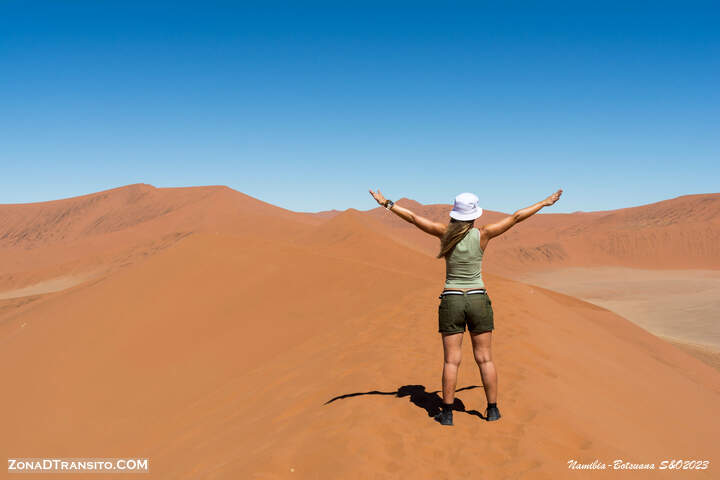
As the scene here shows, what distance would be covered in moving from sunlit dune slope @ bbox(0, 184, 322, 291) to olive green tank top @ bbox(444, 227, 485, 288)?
35.3 metres

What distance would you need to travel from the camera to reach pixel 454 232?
11.4ft

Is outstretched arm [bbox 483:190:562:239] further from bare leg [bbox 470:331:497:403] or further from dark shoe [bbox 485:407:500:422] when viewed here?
dark shoe [bbox 485:407:500:422]

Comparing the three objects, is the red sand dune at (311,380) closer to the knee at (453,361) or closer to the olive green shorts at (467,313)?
the knee at (453,361)

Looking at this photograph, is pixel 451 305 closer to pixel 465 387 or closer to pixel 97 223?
pixel 465 387

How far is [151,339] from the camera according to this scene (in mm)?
9195

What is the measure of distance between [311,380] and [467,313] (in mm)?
3113

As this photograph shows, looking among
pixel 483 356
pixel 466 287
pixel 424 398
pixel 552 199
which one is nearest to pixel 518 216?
pixel 552 199

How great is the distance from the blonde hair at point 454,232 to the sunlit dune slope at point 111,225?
1389 inches

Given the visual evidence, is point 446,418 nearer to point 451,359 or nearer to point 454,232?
point 451,359

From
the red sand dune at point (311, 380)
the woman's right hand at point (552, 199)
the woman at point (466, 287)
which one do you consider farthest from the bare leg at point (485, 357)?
the woman's right hand at point (552, 199)

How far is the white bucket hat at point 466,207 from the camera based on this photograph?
341 cm

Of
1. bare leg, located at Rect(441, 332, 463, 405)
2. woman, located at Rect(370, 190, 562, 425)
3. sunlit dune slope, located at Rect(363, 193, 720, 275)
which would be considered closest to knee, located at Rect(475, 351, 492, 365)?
woman, located at Rect(370, 190, 562, 425)

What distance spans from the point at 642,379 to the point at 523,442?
13.9 feet

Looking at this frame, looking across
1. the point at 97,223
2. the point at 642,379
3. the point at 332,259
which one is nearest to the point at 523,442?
the point at 642,379
